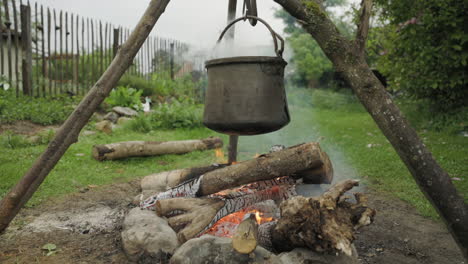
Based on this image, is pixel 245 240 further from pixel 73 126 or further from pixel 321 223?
pixel 73 126

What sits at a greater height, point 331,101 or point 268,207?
point 268,207

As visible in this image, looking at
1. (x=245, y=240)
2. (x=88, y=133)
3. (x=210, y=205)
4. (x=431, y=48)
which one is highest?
(x=431, y=48)

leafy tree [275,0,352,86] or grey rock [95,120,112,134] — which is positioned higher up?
leafy tree [275,0,352,86]

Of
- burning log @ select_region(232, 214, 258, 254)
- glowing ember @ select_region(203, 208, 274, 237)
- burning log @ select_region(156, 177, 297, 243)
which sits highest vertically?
burning log @ select_region(232, 214, 258, 254)

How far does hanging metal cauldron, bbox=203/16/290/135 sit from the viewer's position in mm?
2279

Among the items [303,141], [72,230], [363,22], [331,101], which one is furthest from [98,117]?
[331,101]

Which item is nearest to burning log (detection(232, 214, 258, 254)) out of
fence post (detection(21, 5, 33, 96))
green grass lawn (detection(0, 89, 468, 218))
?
green grass lawn (detection(0, 89, 468, 218))

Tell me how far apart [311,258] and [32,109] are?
715 centimetres

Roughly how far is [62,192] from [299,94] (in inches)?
608

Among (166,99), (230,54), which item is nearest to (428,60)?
(230,54)

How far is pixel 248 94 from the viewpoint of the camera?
7.50 feet

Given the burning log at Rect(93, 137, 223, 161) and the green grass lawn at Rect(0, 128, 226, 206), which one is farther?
the burning log at Rect(93, 137, 223, 161)

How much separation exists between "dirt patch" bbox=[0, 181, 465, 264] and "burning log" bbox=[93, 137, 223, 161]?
1.52 meters

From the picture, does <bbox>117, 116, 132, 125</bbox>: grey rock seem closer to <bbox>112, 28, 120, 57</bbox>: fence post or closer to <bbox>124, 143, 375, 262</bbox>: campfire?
<bbox>112, 28, 120, 57</bbox>: fence post
